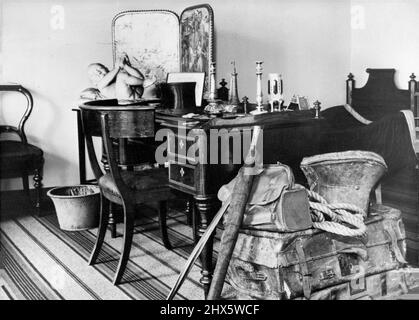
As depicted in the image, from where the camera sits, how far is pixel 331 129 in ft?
15.5

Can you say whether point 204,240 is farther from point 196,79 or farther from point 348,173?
point 196,79

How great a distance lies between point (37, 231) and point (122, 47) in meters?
2.12

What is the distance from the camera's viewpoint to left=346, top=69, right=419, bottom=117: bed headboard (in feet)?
20.5

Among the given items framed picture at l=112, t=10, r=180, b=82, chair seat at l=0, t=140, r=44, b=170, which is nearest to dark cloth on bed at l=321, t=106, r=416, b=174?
framed picture at l=112, t=10, r=180, b=82

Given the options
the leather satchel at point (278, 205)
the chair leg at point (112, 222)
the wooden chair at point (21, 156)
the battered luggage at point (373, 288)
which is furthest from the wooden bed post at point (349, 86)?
the leather satchel at point (278, 205)

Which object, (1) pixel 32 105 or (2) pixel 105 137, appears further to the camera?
(1) pixel 32 105

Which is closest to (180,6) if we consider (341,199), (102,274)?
A: (102,274)

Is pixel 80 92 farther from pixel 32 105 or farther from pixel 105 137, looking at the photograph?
pixel 105 137

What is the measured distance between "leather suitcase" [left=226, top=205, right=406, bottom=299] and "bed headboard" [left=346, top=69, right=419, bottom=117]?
3467 millimetres

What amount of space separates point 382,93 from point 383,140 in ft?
8.53

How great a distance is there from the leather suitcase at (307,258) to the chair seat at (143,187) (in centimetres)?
94

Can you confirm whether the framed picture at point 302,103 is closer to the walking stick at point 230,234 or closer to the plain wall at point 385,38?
the walking stick at point 230,234

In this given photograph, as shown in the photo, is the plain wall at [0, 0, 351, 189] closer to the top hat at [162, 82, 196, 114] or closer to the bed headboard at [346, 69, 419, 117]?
the bed headboard at [346, 69, 419, 117]

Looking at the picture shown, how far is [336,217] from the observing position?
289 cm
